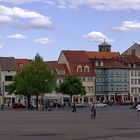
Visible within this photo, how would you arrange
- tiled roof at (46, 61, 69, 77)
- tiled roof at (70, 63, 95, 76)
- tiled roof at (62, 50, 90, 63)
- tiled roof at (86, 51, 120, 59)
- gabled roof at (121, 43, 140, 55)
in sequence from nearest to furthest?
tiled roof at (46, 61, 69, 77)
tiled roof at (70, 63, 95, 76)
tiled roof at (62, 50, 90, 63)
tiled roof at (86, 51, 120, 59)
gabled roof at (121, 43, 140, 55)

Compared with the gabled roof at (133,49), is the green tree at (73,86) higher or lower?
lower

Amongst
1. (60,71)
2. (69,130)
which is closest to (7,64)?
(60,71)

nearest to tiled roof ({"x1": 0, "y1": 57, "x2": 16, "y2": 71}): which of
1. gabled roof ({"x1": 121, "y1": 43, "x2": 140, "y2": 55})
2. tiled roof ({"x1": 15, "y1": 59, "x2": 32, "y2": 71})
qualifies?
tiled roof ({"x1": 15, "y1": 59, "x2": 32, "y2": 71})

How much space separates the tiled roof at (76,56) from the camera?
16900cm

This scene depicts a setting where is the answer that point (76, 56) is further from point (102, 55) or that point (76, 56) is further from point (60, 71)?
point (60, 71)

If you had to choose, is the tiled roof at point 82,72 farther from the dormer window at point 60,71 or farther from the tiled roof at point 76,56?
the dormer window at point 60,71

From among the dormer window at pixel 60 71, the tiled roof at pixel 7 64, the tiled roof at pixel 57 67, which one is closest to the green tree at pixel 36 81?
the tiled roof at pixel 7 64

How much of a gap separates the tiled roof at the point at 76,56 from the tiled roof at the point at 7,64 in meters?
18.0

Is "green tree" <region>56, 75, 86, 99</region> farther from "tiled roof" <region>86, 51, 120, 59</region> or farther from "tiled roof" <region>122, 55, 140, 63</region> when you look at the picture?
"tiled roof" <region>122, 55, 140, 63</region>

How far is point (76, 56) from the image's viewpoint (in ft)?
563

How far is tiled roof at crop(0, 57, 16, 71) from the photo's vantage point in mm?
156125

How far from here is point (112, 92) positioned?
169 m

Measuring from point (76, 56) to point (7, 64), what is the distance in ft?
79.1

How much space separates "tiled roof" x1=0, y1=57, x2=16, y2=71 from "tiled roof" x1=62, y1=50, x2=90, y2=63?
18011mm
